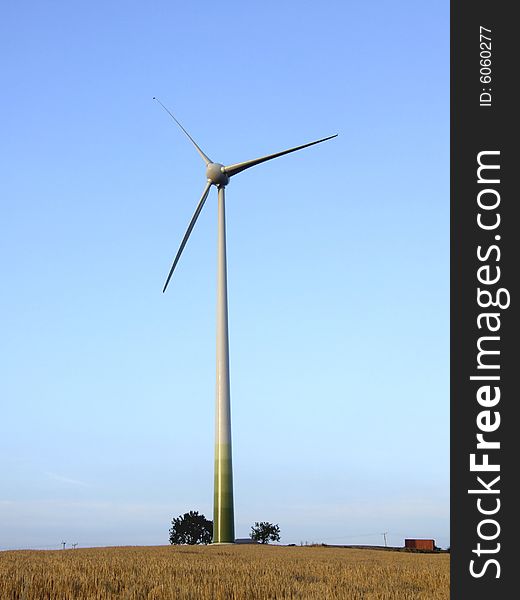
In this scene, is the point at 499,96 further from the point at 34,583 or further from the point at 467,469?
the point at 34,583

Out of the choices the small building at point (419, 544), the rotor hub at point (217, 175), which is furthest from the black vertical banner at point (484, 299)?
the small building at point (419, 544)

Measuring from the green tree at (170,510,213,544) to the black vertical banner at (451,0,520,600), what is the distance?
154 m

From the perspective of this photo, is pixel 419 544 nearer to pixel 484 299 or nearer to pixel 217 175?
pixel 217 175

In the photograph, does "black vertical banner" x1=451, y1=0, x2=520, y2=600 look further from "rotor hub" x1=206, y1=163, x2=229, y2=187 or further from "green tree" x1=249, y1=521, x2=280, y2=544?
"green tree" x1=249, y1=521, x2=280, y2=544

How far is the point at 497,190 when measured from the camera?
17.4 meters

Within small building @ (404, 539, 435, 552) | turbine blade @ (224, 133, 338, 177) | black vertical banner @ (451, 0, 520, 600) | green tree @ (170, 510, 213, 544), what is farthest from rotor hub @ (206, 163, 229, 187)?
green tree @ (170, 510, 213, 544)

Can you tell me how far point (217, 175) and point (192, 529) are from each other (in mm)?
106914

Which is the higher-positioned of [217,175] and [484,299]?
[217,175]

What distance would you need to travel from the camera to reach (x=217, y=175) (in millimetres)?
79000

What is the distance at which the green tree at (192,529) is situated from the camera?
16612 cm

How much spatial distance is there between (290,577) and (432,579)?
482cm

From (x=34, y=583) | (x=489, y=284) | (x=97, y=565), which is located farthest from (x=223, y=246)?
(x=489, y=284)

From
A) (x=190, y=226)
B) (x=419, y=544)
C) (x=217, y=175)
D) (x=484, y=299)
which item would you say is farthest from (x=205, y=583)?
(x=419, y=544)

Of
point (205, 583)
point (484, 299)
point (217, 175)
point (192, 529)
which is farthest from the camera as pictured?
point (192, 529)
